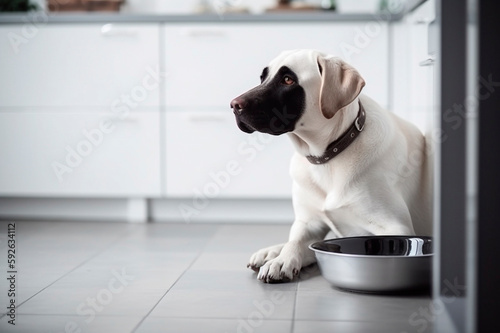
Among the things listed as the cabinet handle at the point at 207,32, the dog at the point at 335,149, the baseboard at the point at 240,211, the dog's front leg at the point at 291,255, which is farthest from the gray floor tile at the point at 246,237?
the cabinet handle at the point at 207,32

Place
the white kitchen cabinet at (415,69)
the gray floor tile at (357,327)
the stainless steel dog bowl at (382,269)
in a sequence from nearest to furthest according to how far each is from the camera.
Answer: the gray floor tile at (357,327) < the stainless steel dog bowl at (382,269) < the white kitchen cabinet at (415,69)

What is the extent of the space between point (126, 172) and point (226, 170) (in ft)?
1.59

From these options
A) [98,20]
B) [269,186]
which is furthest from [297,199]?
[98,20]

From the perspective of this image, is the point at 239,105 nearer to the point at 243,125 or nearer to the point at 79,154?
the point at 243,125

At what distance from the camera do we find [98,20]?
127 inches

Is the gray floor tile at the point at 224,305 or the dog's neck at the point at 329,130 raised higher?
the dog's neck at the point at 329,130

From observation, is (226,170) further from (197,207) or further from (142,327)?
(142,327)

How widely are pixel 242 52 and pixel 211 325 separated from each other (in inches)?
74.3

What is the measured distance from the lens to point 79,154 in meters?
3.25

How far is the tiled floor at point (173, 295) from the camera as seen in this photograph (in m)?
1.55

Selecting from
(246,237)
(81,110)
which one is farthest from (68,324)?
(81,110)

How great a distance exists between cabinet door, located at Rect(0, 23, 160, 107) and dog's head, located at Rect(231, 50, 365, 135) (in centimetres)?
134

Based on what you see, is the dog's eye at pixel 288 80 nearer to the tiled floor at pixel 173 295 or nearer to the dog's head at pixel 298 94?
the dog's head at pixel 298 94

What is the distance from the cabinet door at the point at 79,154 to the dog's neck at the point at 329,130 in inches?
53.8
